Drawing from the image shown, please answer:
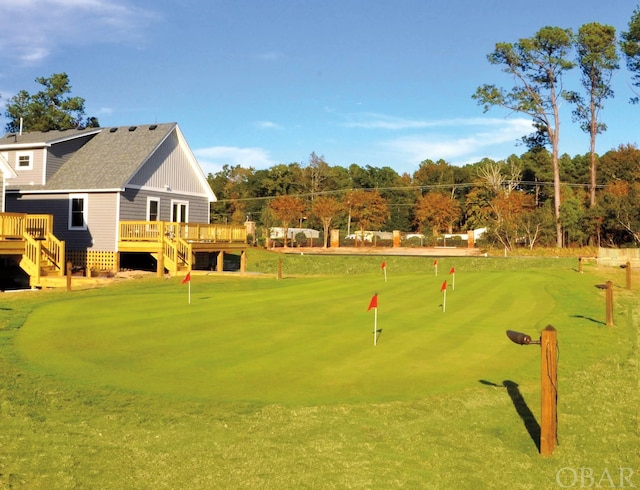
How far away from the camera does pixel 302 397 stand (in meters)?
8.24

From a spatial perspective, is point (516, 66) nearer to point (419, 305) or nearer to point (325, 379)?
point (419, 305)

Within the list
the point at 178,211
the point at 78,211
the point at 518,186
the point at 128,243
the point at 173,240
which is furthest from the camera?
the point at 518,186

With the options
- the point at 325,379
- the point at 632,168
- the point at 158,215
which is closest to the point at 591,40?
the point at 632,168

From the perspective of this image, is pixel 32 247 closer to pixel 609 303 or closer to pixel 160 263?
pixel 160 263

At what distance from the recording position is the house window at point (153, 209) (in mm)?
32375

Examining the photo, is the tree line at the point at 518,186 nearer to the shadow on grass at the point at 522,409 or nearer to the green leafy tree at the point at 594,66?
the green leafy tree at the point at 594,66

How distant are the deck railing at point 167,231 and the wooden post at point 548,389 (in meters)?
23.7

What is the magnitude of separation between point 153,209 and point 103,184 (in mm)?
3282

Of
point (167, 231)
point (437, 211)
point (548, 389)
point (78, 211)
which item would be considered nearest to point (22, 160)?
point (78, 211)

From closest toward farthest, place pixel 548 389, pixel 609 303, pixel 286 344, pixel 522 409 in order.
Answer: pixel 548 389, pixel 522 409, pixel 286 344, pixel 609 303

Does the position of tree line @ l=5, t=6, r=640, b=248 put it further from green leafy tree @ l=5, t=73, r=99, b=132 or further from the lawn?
the lawn

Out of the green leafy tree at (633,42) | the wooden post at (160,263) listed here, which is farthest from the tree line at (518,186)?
the wooden post at (160,263)

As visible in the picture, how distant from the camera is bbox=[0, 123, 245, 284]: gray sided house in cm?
3044

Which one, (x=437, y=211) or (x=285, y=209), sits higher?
(x=437, y=211)
